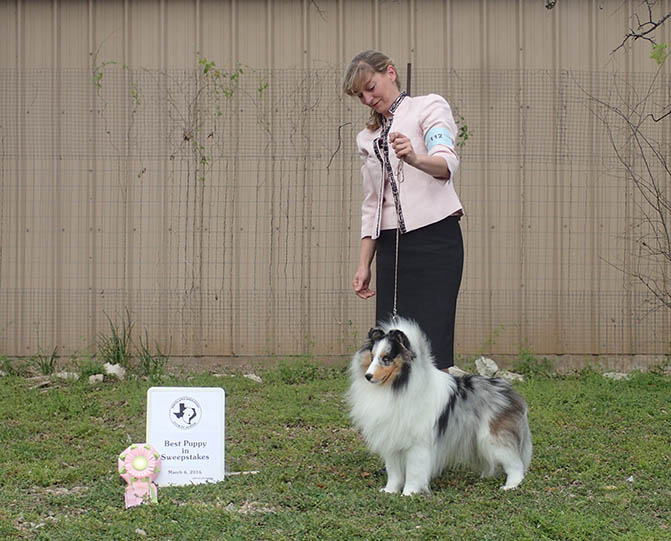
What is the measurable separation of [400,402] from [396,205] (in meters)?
0.88

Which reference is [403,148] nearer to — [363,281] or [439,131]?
[439,131]

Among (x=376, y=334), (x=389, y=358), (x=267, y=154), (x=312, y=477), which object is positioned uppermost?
(x=267, y=154)

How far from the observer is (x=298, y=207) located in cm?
746

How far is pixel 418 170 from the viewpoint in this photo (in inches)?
151

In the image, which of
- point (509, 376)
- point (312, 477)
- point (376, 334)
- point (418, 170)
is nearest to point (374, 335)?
point (376, 334)

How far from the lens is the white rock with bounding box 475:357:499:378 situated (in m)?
7.12

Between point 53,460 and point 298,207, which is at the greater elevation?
point 298,207

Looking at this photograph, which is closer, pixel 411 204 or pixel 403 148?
pixel 403 148

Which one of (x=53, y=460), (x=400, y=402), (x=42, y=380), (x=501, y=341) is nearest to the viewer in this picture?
(x=400, y=402)

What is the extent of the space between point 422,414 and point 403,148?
115cm

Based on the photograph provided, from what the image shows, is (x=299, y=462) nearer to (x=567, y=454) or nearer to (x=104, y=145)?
(x=567, y=454)

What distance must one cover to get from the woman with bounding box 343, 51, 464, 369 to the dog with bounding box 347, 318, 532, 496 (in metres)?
0.17

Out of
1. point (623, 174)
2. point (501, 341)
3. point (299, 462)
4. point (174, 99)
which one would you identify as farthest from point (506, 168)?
point (299, 462)

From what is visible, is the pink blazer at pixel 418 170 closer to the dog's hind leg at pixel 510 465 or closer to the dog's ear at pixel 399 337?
the dog's ear at pixel 399 337
